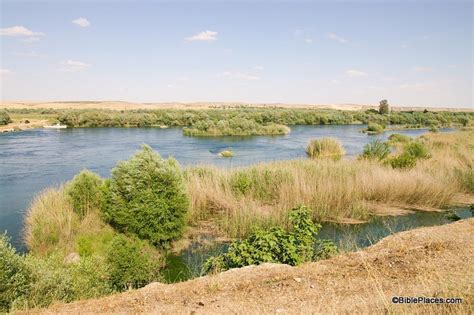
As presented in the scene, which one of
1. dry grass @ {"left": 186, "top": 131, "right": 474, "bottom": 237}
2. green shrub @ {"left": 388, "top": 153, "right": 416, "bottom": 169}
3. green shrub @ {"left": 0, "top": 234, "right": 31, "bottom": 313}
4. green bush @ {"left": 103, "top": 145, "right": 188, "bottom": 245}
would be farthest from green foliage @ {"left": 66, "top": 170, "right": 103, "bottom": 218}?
green shrub @ {"left": 388, "top": 153, "right": 416, "bottom": 169}

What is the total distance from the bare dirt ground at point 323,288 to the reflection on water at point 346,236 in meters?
2.12

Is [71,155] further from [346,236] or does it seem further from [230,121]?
[230,121]

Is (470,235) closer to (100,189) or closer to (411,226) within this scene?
(411,226)

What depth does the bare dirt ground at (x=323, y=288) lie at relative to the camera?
14.4 ft

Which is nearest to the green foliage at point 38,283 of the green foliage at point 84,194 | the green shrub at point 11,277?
the green shrub at point 11,277

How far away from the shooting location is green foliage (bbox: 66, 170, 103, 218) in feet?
36.1

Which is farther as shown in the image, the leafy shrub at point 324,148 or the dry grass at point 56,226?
the leafy shrub at point 324,148

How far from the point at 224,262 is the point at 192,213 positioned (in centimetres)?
482

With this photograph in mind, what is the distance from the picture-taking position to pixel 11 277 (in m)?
5.82

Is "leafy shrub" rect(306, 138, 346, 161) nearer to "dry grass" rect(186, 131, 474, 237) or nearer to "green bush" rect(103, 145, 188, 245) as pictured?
"dry grass" rect(186, 131, 474, 237)

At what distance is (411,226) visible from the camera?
12.2 m

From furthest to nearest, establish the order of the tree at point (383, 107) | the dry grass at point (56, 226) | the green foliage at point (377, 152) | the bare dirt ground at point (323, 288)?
the tree at point (383, 107) < the green foliage at point (377, 152) < the dry grass at point (56, 226) < the bare dirt ground at point (323, 288)

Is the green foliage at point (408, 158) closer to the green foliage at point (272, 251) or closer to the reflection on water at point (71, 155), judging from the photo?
the reflection on water at point (71, 155)

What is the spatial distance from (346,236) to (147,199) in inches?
237
